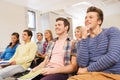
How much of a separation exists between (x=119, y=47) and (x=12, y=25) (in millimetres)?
4329

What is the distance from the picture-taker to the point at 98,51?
61.0 inches

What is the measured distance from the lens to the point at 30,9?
20.0ft

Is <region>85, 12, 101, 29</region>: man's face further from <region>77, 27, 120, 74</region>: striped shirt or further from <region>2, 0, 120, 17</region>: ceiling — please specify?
<region>2, 0, 120, 17</region>: ceiling

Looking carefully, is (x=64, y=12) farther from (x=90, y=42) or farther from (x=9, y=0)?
(x=90, y=42)

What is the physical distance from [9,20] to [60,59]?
12.1ft

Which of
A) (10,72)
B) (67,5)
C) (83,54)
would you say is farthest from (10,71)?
(67,5)

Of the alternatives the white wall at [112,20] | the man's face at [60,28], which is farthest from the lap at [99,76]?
the white wall at [112,20]

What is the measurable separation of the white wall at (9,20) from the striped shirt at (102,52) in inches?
147

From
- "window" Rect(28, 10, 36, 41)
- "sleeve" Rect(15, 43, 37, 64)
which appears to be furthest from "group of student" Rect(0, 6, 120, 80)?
"window" Rect(28, 10, 36, 41)

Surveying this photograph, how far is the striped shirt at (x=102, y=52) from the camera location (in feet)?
4.76

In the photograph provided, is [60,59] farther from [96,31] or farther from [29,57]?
[29,57]

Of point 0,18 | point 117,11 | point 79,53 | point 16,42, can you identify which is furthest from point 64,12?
point 79,53

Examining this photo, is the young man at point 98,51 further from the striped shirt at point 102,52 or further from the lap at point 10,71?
the lap at point 10,71

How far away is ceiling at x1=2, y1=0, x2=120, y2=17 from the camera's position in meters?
5.71
